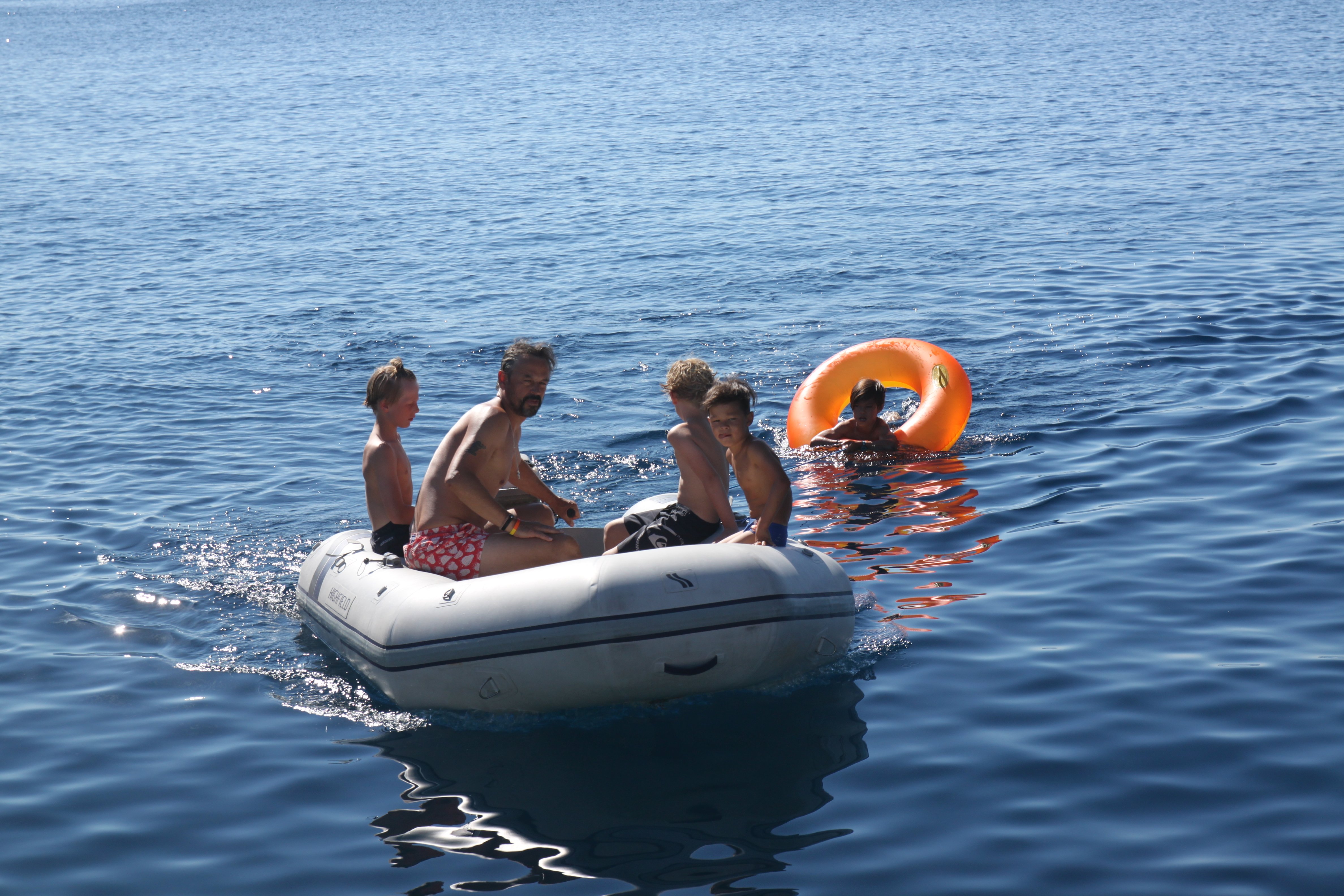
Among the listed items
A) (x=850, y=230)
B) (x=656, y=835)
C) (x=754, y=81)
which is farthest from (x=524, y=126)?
(x=656, y=835)

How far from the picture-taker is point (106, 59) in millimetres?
46719

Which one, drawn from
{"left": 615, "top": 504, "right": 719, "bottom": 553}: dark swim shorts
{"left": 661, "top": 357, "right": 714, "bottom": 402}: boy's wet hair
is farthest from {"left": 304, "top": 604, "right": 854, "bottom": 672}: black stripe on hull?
{"left": 661, "top": 357, "right": 714, "bottom": 402}: boy's wet hair

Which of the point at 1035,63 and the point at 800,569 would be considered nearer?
the point at 800,569

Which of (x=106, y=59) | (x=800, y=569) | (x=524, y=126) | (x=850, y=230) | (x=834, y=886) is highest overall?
(x=106, y=59)

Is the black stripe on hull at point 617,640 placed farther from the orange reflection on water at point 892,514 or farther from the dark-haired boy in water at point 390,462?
the orange reflection on water at point 892,514

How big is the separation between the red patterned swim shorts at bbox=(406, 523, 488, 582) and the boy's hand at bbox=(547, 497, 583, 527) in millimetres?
706

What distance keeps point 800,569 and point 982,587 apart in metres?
1.62

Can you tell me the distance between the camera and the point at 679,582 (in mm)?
5203

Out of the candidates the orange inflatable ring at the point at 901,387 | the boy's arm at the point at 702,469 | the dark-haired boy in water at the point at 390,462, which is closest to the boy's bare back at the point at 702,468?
the boy's arm at the point at 702,469

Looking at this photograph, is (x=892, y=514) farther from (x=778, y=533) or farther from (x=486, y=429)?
(x=486, y=429)

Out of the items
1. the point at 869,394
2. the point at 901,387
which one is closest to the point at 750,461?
the point at 869,394

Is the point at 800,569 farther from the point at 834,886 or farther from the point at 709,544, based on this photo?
the point at 834,886

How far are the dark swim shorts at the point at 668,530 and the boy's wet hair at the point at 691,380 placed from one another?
61 cm

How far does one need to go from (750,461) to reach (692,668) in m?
1.13
